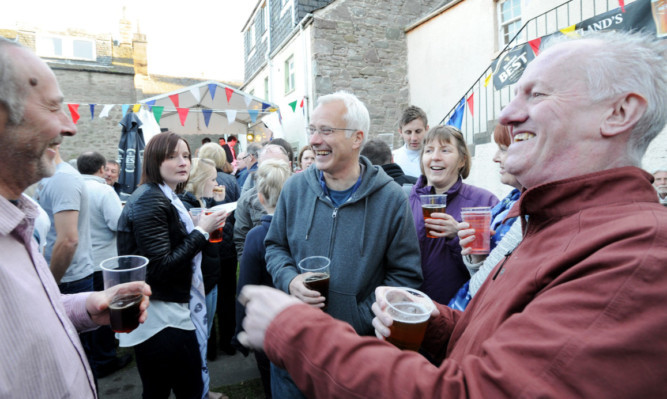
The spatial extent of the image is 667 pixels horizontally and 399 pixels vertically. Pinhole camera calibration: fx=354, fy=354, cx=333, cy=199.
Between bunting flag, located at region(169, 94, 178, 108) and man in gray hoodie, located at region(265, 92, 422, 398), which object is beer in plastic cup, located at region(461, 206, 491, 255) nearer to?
man in gray hoodie, located at region(265, 92, 422, 398)

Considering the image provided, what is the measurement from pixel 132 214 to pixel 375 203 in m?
1.65

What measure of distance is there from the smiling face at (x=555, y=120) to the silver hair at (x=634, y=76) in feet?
0.10

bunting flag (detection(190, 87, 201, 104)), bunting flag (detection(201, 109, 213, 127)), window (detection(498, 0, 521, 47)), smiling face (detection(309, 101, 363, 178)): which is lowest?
smiling face (detection(309, 101, 363, 178))

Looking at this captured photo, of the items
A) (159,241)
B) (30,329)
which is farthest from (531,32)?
(30,329)

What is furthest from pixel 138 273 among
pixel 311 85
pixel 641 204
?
pixel 311 85

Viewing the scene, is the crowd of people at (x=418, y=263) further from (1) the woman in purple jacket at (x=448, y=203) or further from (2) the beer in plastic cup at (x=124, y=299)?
(1) the woman in purple jacket at (x=448, y=203)

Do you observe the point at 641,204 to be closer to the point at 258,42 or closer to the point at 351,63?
the point at 351,63

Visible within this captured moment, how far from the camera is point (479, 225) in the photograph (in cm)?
198

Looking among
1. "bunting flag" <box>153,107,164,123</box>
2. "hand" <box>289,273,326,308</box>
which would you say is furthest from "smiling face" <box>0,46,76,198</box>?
"bunting flag" <box>153,107,164,123</box>

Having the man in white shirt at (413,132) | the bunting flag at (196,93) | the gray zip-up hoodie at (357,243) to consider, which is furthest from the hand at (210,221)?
the bunting flag at (196,93)

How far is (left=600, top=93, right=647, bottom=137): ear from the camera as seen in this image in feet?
3.22

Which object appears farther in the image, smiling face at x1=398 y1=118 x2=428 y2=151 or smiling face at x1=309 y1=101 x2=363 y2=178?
smiling face at x1=398 y1=118 x2=428 y2=151

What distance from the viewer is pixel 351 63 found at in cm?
1170

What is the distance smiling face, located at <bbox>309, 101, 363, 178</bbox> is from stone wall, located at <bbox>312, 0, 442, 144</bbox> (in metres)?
9.36
